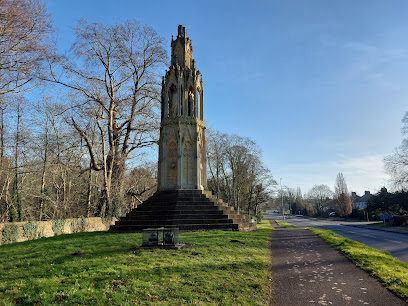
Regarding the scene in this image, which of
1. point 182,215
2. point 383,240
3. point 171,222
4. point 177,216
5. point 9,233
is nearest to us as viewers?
point 9,233

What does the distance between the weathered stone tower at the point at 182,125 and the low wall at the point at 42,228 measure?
6538 mm

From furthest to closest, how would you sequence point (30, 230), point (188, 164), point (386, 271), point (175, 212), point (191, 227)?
point (188, 164), point (30, 230), point (175, 212), point (191, 227), point (386, 271)

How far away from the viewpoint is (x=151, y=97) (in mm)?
28266

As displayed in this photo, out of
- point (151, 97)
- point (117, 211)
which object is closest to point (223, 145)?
point (151, 97)

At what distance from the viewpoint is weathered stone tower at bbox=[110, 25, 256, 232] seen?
1588 centimetres

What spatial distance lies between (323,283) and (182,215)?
9.48 meters

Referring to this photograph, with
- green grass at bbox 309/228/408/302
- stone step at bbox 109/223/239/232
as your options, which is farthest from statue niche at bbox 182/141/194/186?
green grass at bbox 309/228/408/302

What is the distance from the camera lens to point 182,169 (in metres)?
18.6

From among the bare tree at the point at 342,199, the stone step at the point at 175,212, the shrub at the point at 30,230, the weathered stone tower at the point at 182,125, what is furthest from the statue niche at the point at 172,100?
the bare tree at the point at 342,199

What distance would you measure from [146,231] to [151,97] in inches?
773

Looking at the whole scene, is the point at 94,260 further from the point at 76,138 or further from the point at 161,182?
the point at 76,138

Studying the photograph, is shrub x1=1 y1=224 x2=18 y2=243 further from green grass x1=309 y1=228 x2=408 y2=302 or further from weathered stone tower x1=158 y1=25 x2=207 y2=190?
green grass x1=309 y1=228 x2=408 y2=302

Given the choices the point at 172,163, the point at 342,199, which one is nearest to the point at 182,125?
the point at 172,163

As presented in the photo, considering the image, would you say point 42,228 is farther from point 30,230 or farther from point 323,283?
point 323,283
